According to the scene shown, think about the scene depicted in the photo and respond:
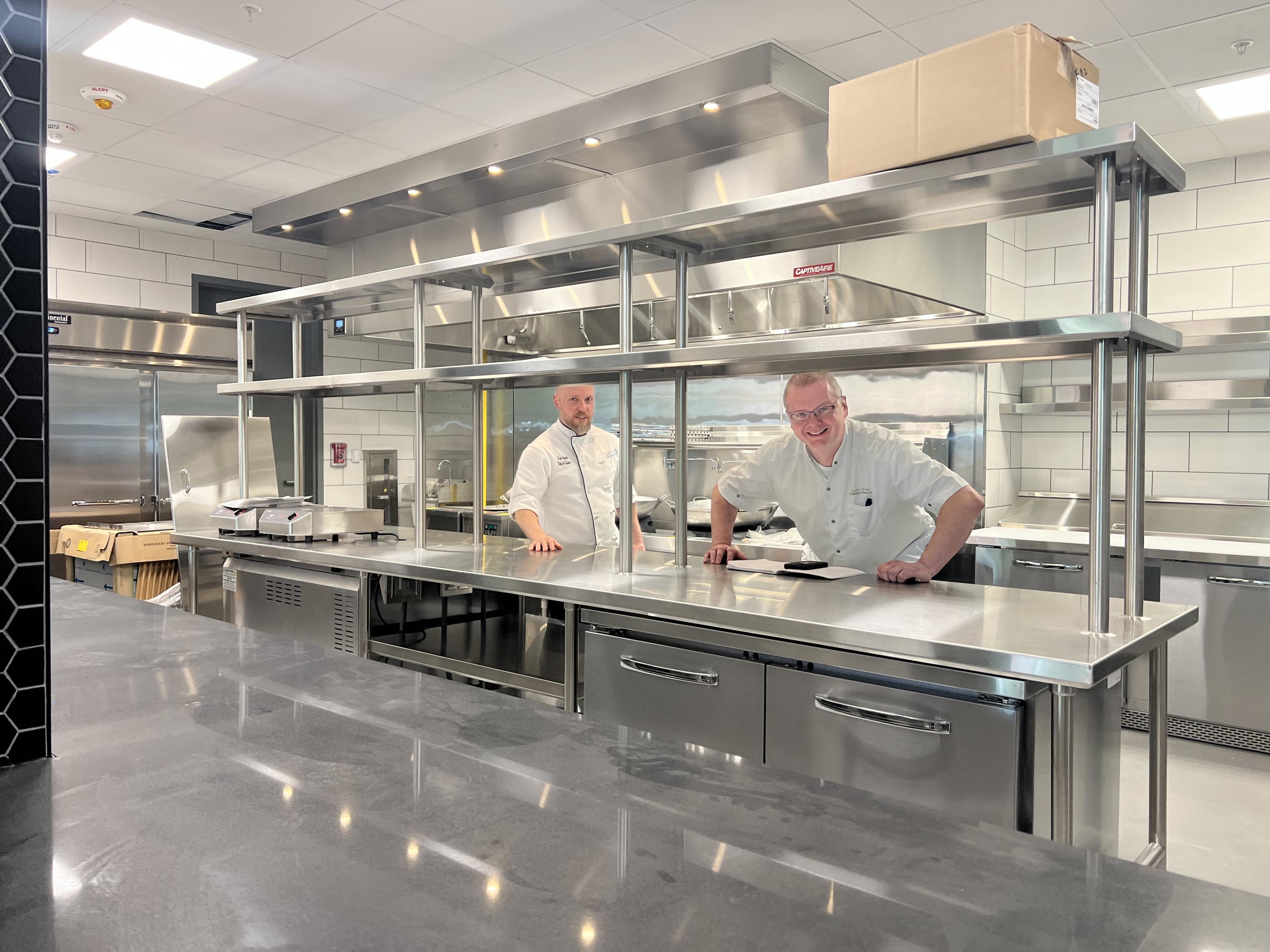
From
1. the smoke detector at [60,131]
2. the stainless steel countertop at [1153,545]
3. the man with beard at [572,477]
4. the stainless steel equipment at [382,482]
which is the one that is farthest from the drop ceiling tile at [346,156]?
the stainless steel countertop at [1153,545]

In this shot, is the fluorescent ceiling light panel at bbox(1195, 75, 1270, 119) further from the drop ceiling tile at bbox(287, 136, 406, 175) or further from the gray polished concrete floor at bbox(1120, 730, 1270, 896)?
the drop ceiling tile at bbox(287, 136, 406, 175)

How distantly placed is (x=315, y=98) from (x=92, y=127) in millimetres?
1312

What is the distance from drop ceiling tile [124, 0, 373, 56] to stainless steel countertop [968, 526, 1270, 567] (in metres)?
3.26

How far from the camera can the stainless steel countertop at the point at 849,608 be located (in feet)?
5.67

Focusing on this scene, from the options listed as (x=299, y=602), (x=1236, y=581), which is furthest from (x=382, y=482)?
(x=1236, y=581)

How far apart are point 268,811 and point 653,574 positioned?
1938 millimetres

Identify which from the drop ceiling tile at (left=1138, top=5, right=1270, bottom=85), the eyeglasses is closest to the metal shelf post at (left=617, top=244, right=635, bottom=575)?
the eyeglasses

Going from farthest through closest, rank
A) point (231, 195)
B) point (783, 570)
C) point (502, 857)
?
1. point (231, 195)
2. point (783, 570)
3. point (502, 857)

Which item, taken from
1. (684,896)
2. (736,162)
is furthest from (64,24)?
(684,896)

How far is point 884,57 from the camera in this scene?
339 cm

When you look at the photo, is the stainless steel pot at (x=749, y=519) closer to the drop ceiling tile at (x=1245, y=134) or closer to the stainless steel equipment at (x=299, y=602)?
the stainless steel equipment at (x=299, y=602)

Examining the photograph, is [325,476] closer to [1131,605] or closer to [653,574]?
[653,574]

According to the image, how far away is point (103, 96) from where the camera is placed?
402 cm

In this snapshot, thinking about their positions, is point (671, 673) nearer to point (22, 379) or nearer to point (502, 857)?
point (502, 857)
